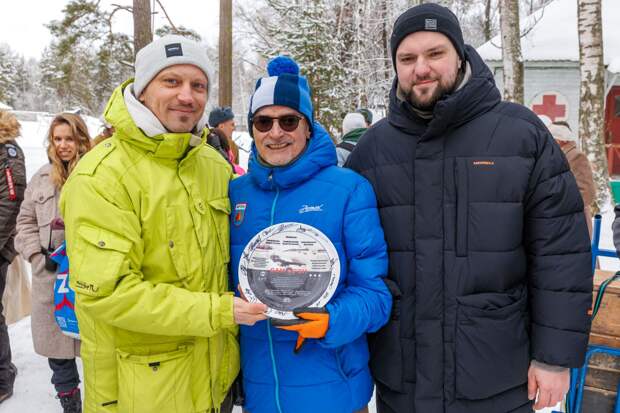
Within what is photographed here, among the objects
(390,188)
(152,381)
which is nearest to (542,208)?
(390,188)

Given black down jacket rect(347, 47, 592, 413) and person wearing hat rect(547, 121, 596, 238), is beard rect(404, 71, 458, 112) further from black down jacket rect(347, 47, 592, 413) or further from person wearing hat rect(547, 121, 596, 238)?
person wearing hat rect(547, 121, 596, 238)

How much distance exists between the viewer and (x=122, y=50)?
12.5m

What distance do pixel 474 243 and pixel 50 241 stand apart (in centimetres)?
288

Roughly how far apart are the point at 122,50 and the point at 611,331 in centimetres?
1313

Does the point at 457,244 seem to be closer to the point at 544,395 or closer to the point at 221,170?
the point at 544,395

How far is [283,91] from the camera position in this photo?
198 cm

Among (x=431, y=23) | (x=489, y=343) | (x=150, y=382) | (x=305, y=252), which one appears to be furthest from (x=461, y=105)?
(x=150, y=382)

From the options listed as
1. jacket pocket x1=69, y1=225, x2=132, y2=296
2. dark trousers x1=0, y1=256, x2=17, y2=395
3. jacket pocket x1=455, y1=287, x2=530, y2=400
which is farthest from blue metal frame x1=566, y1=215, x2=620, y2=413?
dark trousers x1=0, y1=256, x2=17, y2=395

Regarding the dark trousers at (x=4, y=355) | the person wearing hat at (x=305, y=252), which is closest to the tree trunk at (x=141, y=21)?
the dark trousers at (x=4, y=355)

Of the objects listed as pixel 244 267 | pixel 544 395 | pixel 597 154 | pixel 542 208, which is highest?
pixel 597 154

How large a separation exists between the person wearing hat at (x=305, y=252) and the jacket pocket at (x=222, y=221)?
1.6 inches

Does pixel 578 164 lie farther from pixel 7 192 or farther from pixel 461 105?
pixel 7 192

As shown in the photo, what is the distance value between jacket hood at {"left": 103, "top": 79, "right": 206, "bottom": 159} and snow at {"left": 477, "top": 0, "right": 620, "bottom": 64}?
49.5 ft

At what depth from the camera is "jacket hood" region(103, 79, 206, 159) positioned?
5.94 ft
